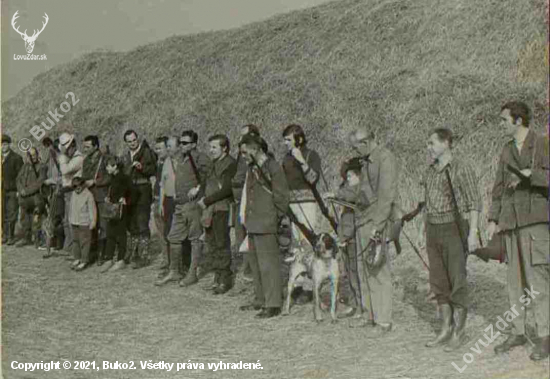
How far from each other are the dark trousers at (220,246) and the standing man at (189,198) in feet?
0.85

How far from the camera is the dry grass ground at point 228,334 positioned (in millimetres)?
5773

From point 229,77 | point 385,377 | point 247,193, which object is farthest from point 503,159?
point 229,77

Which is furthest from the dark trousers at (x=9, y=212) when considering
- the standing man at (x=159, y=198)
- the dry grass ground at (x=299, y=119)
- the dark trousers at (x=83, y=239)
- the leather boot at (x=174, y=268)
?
the leather boot at (x=174, y=268)

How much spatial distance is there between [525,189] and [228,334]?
2.58m

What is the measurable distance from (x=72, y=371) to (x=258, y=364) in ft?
4.66

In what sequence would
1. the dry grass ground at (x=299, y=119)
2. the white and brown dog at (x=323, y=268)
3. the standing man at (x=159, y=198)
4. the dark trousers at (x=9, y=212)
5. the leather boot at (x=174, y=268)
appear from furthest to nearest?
1. the dark trousers at (x=9, y=212)
2. the standing man at (x=159, y=198)
3. the leather boot at (x=174, y=268)
4. the white and brown dog at (x=323, y=268)
5. the dry grass ground at (x=299, y=119)

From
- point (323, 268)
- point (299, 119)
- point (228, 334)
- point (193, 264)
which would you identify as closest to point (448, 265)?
point (323, 268)

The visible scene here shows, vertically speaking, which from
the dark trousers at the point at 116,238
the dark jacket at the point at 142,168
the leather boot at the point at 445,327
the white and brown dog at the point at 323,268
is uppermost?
the dark jacket at the point at 142,168

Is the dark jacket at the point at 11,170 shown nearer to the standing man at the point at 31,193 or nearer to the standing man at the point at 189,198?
the standing man at the point at 31,193

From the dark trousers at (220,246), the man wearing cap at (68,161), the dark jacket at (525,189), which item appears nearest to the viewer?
the dark jacket at (525,189)

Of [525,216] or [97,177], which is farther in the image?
[97,177]

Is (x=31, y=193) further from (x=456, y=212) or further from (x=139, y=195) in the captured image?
(x=456, y=212)

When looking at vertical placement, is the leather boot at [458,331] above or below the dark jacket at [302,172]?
below

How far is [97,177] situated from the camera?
821 centimetres
